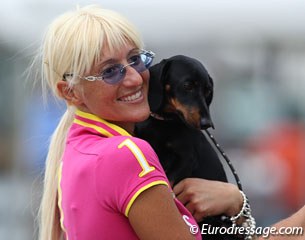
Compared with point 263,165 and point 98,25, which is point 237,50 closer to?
point 263,165

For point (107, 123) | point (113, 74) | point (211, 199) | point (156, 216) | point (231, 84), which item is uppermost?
point (113, 74)

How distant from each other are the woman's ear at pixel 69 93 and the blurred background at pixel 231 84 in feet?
11.8

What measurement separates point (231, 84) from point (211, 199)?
13.2 ft

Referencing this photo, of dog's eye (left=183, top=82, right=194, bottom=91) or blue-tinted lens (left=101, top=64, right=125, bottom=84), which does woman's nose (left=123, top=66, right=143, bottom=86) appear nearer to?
blue-tinted lens (left=101, top=64, right=125, bottom=84)

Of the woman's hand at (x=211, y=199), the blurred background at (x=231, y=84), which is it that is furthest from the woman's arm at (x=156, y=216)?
the blurred background at (x=231, y=84)

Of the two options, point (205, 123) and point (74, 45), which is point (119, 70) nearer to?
point (74, 45)

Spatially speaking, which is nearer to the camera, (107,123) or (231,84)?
(107,123)

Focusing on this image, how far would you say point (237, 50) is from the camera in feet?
18.3

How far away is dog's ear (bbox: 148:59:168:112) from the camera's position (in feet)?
6.72

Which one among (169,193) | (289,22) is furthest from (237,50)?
(169,193)

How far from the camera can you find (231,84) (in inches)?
225

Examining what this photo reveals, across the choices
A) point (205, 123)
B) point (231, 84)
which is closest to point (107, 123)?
point (205, 123)

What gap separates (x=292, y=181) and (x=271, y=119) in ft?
1.77

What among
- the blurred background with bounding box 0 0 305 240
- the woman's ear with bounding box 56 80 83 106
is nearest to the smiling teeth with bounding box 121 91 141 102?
the woman's ear with bounding box 56 80 83 106
